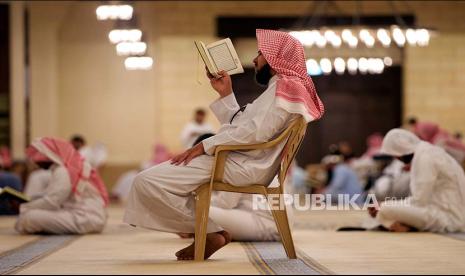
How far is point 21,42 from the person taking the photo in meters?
15.4

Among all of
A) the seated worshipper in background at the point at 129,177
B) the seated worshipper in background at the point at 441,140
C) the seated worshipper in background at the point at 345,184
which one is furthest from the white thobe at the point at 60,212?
the seated worshipper in background at the point at 129,177

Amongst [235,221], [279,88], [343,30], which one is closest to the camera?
[279,88]

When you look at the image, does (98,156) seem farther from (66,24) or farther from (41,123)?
(66,24)

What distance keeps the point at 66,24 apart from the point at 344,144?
4.74 metres

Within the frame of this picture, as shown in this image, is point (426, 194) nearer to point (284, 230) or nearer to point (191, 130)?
point (284, 230)

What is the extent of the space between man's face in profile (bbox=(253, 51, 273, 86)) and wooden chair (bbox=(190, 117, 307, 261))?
365 mm

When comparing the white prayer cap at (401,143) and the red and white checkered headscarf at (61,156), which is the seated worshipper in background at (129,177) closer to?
the red and white checkered headscarf at (61,156)

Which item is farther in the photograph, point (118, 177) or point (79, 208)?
point (118, 177)

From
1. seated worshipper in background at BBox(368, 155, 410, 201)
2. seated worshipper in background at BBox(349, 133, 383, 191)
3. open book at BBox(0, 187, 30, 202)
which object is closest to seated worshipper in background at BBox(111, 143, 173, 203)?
seated worshipper in background at BBox(349, 133, 383, 191)

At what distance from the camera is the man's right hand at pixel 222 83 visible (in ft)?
16.9

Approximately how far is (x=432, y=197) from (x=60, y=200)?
277 cm

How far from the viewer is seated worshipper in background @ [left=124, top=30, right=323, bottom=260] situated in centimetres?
493

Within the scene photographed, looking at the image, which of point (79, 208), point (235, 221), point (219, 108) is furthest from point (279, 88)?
point (79, 208)

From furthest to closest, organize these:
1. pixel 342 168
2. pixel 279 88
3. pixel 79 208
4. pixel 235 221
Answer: pixel 342 168 → pixel 79 208 → pixel 235 221 → pixel 279 88
